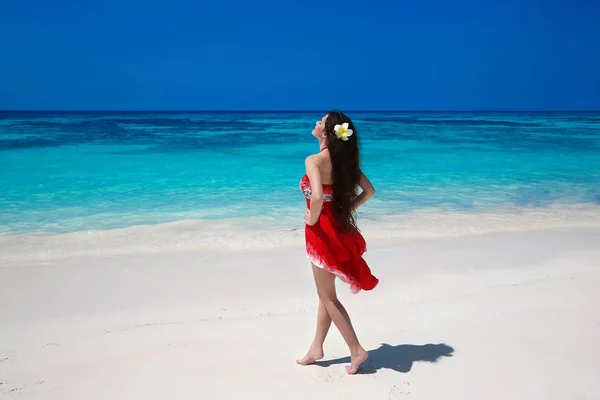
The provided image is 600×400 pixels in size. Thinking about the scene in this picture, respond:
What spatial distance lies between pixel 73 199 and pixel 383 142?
18.0m

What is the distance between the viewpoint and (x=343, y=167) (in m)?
2.80

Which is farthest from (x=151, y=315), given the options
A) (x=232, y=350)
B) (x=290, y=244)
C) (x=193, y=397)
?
(x=290, y=244)

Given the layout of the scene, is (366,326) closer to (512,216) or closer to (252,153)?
(512,216)

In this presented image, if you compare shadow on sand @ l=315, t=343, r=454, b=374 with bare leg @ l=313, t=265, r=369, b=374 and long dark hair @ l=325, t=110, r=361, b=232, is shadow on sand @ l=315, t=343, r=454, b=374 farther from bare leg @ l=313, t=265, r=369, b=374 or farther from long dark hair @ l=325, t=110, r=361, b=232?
long dark hair @ l=325, t=110, r=361, b=232

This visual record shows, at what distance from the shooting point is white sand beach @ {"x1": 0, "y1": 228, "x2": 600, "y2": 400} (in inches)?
114

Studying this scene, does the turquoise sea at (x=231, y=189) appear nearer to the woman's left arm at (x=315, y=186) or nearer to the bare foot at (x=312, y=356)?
the bare foot at (x=312, y=356)

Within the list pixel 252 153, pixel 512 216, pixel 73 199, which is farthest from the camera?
pixel 252 153

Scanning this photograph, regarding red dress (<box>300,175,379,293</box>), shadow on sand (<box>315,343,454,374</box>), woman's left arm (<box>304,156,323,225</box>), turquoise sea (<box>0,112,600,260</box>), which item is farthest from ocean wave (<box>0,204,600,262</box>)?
woman's left arm (<box>304,156,323,225</box>)

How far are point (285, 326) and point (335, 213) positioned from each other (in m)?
1.28

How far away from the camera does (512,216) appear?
27.0 ft

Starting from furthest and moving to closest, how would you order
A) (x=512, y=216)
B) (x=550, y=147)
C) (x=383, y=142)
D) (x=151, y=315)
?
1. (x=383, y=142)
2. (x=550, y=147)
3. (x=512, y=216)
4. (x=151, y=315)

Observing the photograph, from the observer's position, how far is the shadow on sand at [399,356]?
10.2ft

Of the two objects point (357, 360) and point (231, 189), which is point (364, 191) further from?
point (231, 189)

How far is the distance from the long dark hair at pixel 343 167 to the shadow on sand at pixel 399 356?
87 cm
